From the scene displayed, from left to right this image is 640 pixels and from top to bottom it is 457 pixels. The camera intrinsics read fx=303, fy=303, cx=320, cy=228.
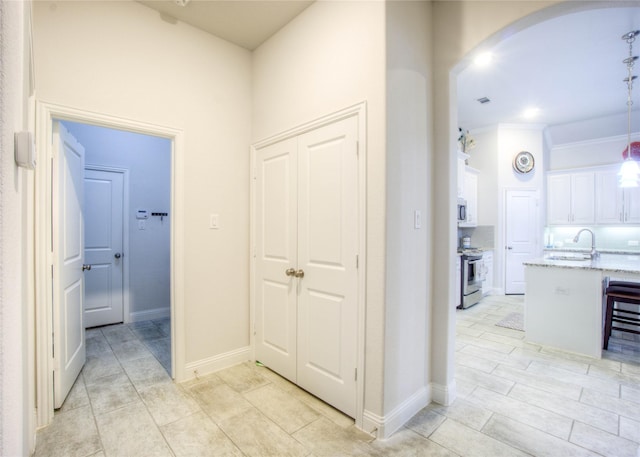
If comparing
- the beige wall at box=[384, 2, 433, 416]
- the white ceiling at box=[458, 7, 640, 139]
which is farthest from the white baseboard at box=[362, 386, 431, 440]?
the white ceiling at box=[458, 7, 640, 139]

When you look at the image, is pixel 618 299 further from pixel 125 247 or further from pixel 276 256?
pixel 125 247

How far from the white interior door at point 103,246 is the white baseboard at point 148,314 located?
14 centimetres

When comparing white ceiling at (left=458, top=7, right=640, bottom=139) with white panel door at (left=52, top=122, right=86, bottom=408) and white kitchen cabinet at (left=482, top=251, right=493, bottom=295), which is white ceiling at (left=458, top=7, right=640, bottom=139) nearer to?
white kitchen cabinet at (left=482, top=251, right=493, bottom=295)

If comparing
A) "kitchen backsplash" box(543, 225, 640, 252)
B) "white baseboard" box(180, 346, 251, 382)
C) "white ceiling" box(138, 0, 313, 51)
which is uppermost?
"white ceiling" box(138, 0, 313, 51)

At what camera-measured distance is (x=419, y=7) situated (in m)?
2.17

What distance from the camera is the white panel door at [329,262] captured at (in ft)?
6.86

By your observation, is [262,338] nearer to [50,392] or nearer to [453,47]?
[50,392]

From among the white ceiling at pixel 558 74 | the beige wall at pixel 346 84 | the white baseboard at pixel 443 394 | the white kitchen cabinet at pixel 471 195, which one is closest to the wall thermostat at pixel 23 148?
the beige wall at pixel 346 84

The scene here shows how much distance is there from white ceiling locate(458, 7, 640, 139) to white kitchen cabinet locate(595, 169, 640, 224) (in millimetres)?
1159

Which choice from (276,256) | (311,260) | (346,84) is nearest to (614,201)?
(346,84)

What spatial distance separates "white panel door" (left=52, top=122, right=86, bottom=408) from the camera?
2.19 metres

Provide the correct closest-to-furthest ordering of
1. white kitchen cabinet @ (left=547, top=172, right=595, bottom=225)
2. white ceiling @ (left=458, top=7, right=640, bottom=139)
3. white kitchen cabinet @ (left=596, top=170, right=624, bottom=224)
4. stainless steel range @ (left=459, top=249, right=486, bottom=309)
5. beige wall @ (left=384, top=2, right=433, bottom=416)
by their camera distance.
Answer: beige wall @ (left=384, top=2, right=433, bottom=416)
white ceiling @ (left=458, top=7, right=640, bottom=139)
stainless steel range @ (left=459, top=249, right=486, bottom=309)
white kitchen cabinet @ (left=596, top=170, right=624, bottom=224)
white kitchen cabinet @ (left=547, top=172, right=595, bottom=225)

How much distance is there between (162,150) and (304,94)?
2.93 metres

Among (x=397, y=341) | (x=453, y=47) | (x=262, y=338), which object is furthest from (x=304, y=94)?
(x=262, y=338)
